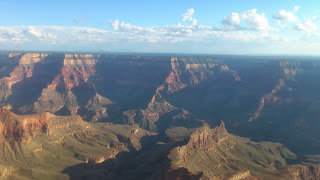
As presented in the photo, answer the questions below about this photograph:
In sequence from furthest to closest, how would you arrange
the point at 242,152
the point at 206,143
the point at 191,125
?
the point at 191,125 < the point at 242,152 < the point at 206,143

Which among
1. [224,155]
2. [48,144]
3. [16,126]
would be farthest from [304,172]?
[16,126]

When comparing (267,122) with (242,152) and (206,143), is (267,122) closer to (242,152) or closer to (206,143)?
(242,152)

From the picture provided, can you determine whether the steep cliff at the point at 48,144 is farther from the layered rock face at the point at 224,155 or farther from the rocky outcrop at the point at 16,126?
the layered rock face at the point at 224,155

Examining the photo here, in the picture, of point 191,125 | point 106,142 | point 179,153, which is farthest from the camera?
point 191,125

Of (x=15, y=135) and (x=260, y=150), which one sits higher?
(x=15, y=135)

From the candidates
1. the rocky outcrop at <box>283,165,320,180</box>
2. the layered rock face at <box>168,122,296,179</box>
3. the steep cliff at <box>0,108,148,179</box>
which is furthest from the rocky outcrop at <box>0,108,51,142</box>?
the rocky outcrop at <box>283,165,320,180</box>

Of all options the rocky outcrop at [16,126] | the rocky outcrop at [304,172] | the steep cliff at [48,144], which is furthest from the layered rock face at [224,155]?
the rocky outcrop at [16,126]

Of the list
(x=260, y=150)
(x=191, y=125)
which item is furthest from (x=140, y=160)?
(x=191, y=125)

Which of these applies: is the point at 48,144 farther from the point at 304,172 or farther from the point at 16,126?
the point at 304,172

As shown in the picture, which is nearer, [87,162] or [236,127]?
[87,162]
